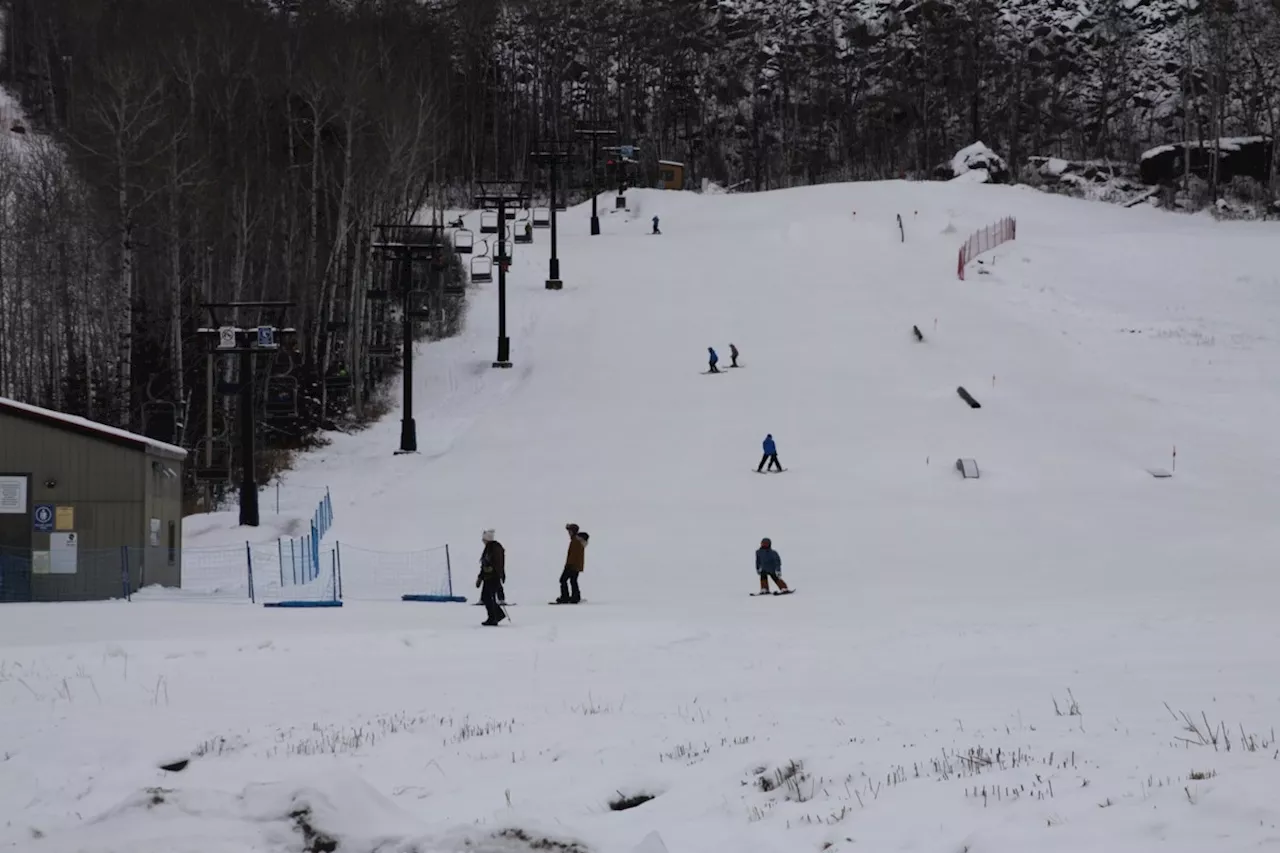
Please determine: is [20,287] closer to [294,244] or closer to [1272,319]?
[294,244]

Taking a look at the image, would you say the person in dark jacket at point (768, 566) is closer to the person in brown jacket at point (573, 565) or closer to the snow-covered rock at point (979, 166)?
the person in brown jacket at point (573, 565)

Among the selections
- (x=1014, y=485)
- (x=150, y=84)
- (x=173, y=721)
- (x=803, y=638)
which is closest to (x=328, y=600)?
(x=803, y=638)

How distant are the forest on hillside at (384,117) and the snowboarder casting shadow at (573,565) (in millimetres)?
13967

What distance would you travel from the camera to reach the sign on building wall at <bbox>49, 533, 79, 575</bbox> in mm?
20719

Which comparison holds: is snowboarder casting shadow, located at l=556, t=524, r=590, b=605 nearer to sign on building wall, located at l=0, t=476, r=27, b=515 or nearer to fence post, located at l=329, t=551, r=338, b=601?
fence post, located at l=329, t=551, r=338, b=601

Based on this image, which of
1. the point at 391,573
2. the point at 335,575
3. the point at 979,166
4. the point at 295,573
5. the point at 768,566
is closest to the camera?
the point at 768,566

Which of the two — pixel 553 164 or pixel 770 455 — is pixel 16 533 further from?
pixel 553 164

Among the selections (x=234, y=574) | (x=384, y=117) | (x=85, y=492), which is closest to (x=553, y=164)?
(x=384, y=117)

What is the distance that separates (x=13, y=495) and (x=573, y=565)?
881 cm

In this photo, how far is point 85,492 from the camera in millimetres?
21078

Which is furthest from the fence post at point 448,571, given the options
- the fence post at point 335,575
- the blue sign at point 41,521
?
the blue sign at point 41,521

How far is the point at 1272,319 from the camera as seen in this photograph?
139ft

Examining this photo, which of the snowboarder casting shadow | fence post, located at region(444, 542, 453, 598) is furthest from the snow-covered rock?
the snowboarder casting shadow

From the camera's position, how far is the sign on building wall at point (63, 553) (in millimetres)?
20719
